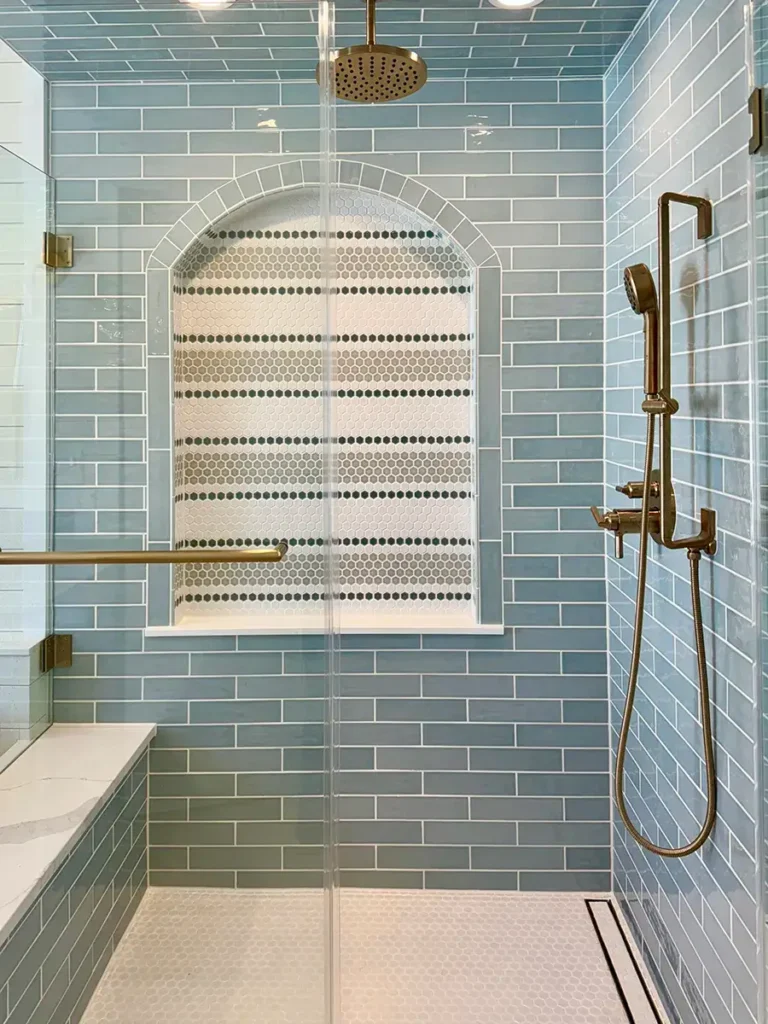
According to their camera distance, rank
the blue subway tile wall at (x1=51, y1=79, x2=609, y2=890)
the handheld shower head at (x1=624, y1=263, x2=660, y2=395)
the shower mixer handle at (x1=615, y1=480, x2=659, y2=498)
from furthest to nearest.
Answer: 1. the blue subway tile wall at (x1=51, y1=79, x2=609, y2=890)
2. the shower mixer handle at (x1=615, y1=480, x2=659, y2=498)
3. the handheld shower head at (x1=624, y1=263, x2=660, y2=395)

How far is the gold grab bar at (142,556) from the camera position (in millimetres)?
1508

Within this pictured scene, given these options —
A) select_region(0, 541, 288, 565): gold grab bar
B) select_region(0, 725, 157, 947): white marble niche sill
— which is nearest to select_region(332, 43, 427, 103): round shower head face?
select_region(0, 541, 288, 565): gold grab bar

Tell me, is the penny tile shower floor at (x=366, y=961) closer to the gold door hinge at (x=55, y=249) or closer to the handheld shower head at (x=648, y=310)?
the gold door hinge at (x=55, y=249)

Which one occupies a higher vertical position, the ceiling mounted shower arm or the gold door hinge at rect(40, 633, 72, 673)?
the ceiling mounted shower arm

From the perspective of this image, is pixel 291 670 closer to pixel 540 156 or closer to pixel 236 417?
pixel 236 417

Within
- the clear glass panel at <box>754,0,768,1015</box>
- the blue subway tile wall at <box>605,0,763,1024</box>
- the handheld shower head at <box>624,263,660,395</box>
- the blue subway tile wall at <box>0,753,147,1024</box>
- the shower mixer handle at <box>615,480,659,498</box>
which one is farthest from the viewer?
the shower mixer handle at <box>615,480,659,498</box>

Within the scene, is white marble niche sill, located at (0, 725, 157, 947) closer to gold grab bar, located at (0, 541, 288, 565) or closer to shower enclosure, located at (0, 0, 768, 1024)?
shower enclosure, located at (0, 0, 768, 1024)

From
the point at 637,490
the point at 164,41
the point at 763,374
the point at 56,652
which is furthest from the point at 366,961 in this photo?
the point at 164,41

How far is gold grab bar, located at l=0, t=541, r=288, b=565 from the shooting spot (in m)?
1.51

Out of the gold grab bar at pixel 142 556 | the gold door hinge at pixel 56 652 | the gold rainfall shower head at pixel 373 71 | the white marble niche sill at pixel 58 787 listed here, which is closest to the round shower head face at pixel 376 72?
the gold rainfall shower head at pixel 373 71

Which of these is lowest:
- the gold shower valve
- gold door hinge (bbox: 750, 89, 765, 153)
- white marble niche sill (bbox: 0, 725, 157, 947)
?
white marble niche sill (bbox: 0, 725, 157, 947)

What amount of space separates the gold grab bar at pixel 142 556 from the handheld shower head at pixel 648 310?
849mm

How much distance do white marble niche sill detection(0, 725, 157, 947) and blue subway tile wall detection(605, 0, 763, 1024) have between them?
3.65 ft

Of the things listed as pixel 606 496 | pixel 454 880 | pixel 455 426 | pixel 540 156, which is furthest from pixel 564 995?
pixel 540 156
